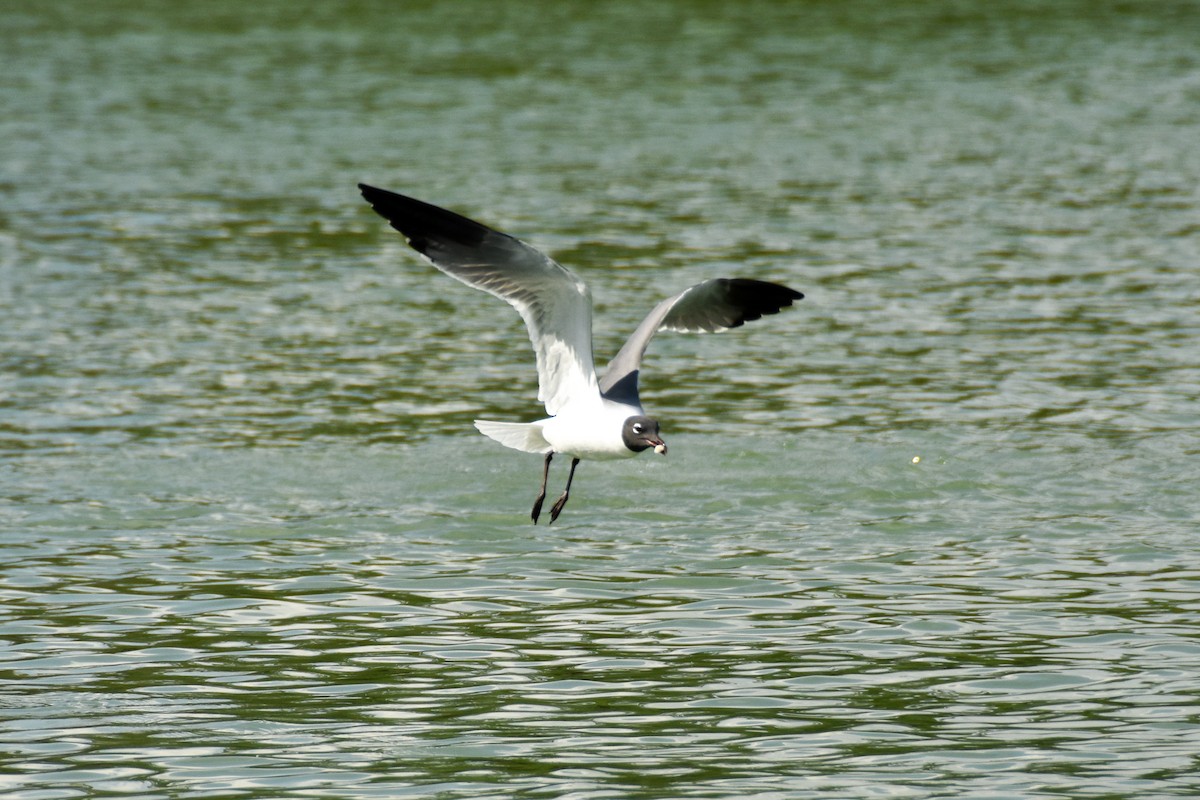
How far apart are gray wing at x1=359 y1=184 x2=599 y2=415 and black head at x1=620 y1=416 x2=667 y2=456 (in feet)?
1.74

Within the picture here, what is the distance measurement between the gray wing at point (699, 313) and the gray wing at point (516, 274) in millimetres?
312

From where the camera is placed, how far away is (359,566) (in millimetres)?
13844

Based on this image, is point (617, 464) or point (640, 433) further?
point (617, 464)

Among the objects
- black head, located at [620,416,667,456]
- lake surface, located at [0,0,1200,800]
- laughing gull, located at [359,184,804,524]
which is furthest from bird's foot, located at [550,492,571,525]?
black head, located at [620,416,667,456]

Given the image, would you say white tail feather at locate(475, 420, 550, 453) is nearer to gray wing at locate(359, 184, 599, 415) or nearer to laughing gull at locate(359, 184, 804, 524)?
laughing gull at locate(359, 184, 804, 524)

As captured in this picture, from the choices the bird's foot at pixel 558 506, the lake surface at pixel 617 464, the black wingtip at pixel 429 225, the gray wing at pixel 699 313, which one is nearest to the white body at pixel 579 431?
the gray wing at pixel 699 313

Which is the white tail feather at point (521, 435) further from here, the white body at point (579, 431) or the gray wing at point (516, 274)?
the gray wing at point (516, 274)

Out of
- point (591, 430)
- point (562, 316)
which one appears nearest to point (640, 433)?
point (591, 430)

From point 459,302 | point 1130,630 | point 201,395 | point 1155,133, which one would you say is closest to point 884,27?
point 1155,133

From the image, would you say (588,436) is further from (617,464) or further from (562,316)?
(617,464)

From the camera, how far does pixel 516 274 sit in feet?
42.9

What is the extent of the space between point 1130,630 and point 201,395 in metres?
10.1

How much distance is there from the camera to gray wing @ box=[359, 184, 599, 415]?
504 inches

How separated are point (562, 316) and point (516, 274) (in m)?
0.53
